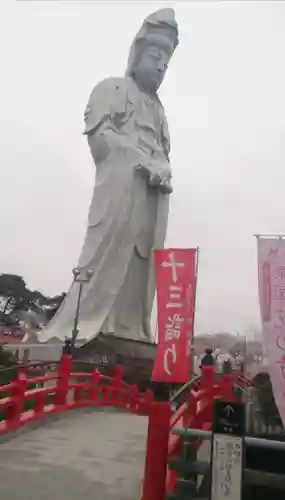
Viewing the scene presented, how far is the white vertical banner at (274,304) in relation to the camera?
3.31 meters

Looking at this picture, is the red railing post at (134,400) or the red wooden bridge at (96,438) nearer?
the red wooden bridge at (96,438)

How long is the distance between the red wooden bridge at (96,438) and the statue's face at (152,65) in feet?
39.2

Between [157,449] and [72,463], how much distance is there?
2.03 meters

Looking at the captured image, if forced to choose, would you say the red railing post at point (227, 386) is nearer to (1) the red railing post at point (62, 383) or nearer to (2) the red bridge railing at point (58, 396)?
(2) the red bridge railing at point (58, 396)

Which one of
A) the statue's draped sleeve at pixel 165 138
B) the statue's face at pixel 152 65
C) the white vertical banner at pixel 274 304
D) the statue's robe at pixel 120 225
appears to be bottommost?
the white vertical banner at pixel 274 304

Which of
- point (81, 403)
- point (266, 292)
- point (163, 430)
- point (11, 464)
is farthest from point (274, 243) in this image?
point (81, 403)

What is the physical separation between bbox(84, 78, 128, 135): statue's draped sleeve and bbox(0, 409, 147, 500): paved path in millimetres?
11008

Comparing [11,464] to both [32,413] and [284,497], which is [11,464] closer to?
[32,413]

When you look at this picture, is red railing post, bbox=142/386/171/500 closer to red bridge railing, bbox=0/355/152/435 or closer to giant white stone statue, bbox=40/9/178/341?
red bridge railing, bbox=0/355/152/435

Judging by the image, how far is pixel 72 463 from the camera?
498cm

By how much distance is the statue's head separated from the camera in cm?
1764

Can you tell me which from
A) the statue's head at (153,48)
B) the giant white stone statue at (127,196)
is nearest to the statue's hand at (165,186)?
the giant white stone statue at (127,196)

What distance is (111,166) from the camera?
16.3 metres

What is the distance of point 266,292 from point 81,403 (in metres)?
5.92
